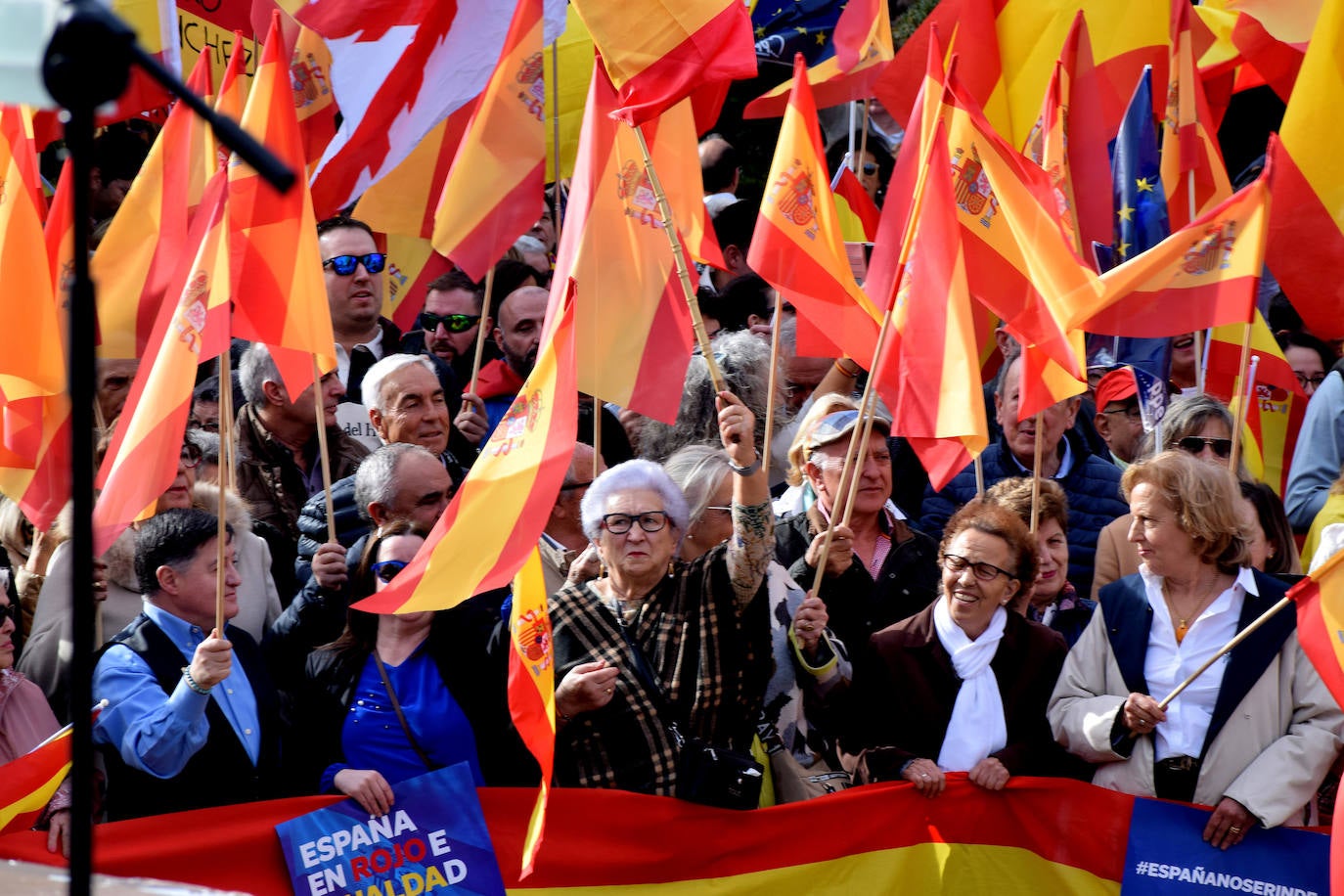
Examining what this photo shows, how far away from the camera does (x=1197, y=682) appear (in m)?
5.57

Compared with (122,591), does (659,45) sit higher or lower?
higher

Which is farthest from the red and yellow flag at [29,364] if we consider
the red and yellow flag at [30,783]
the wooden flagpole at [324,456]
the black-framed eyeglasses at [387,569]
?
the black-framed eyeglasses at [387,569]

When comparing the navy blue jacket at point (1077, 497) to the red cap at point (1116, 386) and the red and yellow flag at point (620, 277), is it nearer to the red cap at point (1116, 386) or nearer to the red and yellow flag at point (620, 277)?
the red cap at point (1116, 386)

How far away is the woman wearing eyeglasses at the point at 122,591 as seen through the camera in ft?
18.7

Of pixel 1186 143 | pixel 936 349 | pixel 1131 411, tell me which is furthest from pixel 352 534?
pixel 1186 143

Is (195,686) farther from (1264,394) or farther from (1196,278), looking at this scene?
(1264,394)

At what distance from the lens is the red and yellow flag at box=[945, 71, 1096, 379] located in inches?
251

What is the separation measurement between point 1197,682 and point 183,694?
2988 mm

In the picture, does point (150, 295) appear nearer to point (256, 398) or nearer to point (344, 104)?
point (256, 398)

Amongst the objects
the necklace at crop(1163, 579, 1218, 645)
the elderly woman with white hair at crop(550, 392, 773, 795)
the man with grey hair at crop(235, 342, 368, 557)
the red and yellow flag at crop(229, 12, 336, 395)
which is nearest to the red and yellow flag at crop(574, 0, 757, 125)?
the red and yellow flag at crop(229, 12, 336, 395)

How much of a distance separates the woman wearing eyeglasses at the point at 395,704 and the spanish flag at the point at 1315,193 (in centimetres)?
384

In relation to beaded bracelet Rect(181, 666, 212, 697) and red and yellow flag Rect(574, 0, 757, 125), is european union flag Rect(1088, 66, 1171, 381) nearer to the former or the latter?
red and yellow flag Rect(574, 0, 757, 125)

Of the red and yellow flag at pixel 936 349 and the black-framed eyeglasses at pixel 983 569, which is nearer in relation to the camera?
the black-framed eyeglasses at pixel 983 569

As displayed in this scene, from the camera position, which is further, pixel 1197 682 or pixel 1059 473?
pixel 1059 473
